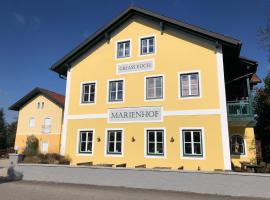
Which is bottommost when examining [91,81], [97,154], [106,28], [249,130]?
[97,154]

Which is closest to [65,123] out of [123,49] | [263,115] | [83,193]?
[123,49]

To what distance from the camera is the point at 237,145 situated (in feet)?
48.3

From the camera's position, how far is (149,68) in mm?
14969

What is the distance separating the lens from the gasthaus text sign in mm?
14141

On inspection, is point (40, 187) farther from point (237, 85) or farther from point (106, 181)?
point (237, 85)

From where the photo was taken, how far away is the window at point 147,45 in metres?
15.3

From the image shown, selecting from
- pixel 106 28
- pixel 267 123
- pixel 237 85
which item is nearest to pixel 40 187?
pixel 106 28

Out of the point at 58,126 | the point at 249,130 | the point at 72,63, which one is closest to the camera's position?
the point at 249,130

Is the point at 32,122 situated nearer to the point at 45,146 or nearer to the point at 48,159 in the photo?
the point at 45,146

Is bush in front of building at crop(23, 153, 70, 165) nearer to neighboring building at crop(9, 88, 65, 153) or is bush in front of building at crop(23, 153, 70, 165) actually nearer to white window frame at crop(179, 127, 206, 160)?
white window frame at crop(179, 127, 206, 160)

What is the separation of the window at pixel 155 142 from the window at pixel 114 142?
1778 millimetres

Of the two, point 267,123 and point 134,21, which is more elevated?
point 134,21

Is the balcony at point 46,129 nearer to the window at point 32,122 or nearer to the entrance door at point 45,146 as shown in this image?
the entrance door at point 45,146

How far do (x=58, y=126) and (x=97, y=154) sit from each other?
58.4 feet
